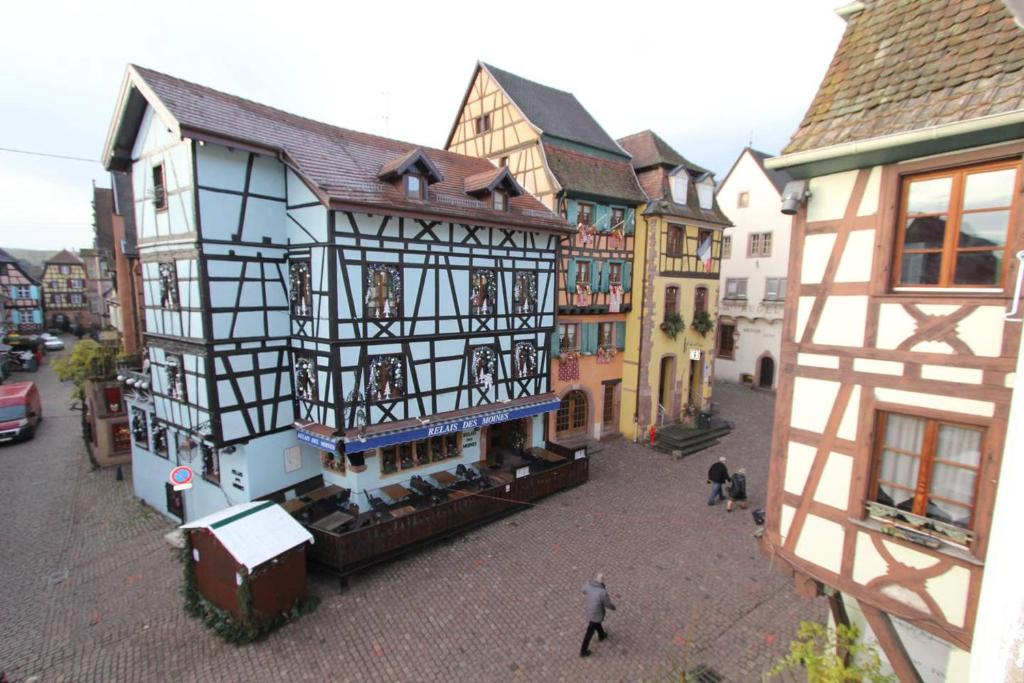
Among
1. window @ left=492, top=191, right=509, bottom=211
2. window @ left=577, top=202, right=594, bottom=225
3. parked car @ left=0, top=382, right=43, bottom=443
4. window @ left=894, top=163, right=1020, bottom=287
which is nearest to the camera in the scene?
window @ left=894, top=163, right=1020, bottom=287

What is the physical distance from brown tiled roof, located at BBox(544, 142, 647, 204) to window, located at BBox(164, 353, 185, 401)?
42.2ft

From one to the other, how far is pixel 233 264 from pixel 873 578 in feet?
43.1

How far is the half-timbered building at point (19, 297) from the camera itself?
157 feet

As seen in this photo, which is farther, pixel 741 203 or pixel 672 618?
pixel 741 203

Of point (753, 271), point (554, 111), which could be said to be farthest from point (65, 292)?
point (753, 271)

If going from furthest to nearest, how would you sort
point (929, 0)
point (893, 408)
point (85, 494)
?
point (85, 494) < point (929, 0) < point (893, 408)

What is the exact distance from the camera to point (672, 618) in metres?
9.59

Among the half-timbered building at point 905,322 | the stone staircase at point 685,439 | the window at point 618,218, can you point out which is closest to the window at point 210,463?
the half-timbered building at point 905,322

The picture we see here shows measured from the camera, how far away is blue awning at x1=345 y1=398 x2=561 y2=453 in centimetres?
1189

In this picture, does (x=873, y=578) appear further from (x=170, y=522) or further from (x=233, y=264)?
(x=170, y=522)

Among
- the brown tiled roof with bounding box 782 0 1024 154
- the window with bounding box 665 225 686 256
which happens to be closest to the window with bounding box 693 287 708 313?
the window with bounding box 665 225 686 256

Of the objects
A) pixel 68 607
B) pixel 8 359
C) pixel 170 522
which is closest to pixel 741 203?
pixel 170 522

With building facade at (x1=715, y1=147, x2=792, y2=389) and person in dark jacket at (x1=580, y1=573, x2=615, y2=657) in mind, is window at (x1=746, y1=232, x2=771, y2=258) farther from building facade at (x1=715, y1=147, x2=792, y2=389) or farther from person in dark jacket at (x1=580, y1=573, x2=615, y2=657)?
person in dark jacket at (x1=580, y1=573, x2=615, y2=657)

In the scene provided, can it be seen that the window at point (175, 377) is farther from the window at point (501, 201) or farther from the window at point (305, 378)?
the window at point (501, 201)
